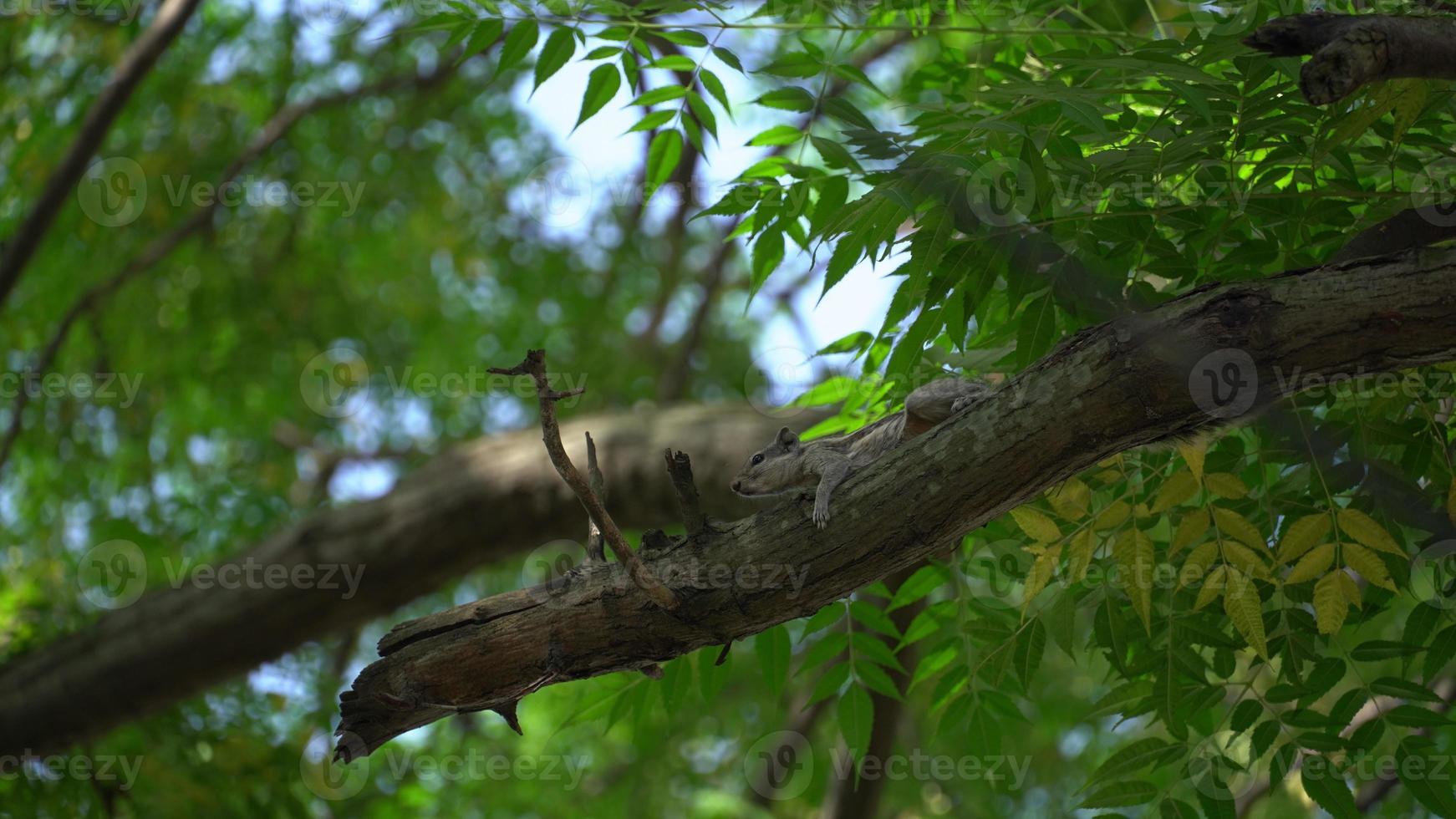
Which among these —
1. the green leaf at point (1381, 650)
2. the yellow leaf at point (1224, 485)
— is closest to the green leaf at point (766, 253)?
the yellow leaf at point (1224, 485)

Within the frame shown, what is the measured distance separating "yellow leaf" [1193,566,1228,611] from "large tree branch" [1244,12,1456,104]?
4.57 ft

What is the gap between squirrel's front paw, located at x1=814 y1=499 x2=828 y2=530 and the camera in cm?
305

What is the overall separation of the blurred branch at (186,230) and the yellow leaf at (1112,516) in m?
6.07

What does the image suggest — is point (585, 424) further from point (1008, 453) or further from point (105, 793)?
point (1008, 453)

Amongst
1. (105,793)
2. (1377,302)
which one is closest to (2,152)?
(105,793)

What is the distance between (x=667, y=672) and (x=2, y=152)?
27.6 ft

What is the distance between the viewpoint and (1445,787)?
3367mm

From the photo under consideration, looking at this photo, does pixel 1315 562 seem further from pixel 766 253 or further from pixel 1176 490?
pixel 766 253

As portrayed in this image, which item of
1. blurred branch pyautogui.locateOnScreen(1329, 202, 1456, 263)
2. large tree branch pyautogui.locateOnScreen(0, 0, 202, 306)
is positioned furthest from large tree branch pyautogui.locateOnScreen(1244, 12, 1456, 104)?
large tree branch pyautogui.locateOnScreen(0, 0, 202, 306)

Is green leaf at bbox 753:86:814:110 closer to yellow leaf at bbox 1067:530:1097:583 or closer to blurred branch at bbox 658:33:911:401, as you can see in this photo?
yellow leaf at bbox 1067:530:1097:583

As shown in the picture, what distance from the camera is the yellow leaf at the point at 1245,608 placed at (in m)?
3.15

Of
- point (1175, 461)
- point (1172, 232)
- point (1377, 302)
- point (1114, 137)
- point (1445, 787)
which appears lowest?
point (1445, 787)

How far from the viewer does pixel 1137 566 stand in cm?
328

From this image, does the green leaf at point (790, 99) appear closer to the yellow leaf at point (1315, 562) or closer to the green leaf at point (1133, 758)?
the yellow leaf at point (1315, 562)
